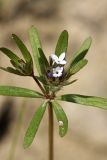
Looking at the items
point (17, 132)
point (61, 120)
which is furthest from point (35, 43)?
point (17, 132)

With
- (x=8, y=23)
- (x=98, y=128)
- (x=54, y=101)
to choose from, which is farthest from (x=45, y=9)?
(x=54, y=101)

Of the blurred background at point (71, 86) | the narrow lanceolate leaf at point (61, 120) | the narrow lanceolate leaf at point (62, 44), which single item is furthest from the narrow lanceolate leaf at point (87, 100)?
the blurred background at point (71, 86)

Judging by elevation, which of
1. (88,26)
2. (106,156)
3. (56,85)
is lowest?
(106,156)

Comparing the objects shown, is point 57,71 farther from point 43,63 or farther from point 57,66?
point 43,63

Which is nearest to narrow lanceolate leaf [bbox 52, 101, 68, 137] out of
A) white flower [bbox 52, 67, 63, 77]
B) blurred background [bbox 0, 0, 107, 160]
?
white flower [bbox 52, 67, 63, 77]

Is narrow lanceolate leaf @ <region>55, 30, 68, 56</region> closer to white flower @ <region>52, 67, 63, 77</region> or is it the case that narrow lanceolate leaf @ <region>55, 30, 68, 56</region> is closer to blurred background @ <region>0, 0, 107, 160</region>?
white flower @ <region>52, 67, 63, 77</region>

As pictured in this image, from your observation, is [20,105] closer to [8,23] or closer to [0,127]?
[0,127]
